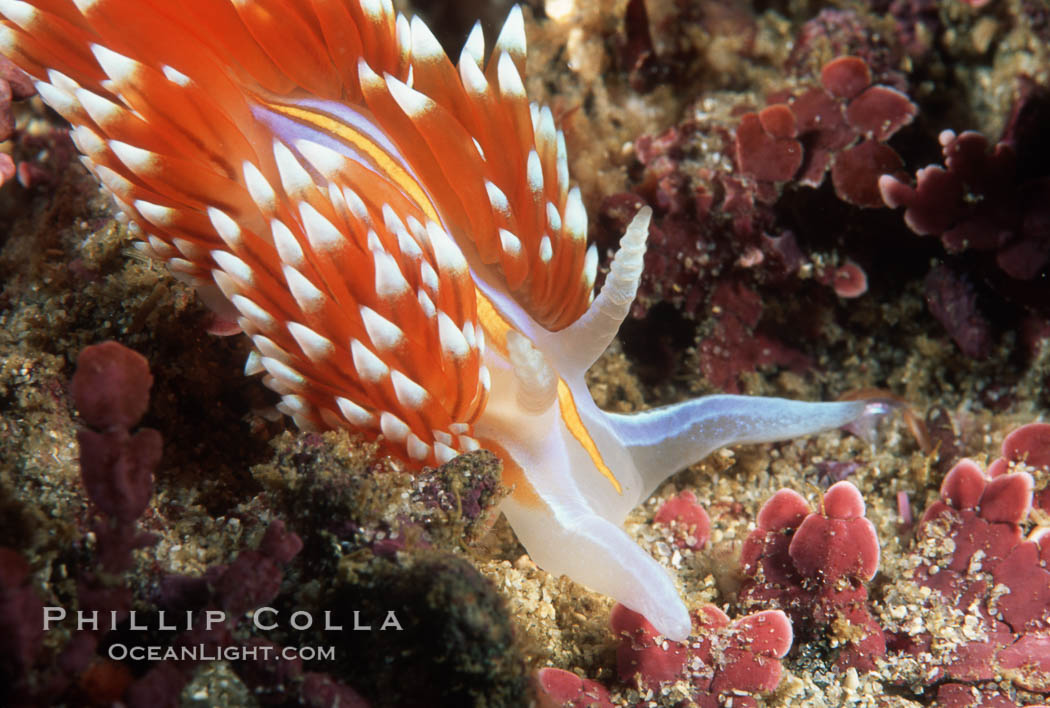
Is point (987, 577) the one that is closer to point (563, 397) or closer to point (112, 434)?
point (563, 397)

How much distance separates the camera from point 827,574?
8.36ft

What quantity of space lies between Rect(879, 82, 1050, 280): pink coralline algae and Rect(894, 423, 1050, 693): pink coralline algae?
43.1 inches

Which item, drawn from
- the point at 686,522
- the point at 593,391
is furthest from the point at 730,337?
the point at 686,522

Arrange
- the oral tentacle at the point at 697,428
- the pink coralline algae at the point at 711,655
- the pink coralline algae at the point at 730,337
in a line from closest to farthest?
the pink coralline algae at the point at 711,655 < the oral tentacle at the point at 697,428 < the pink coralline algae at the point at 730,337

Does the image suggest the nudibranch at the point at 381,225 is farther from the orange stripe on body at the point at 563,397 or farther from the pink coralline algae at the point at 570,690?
the pink coralline algae at the point at 570,690

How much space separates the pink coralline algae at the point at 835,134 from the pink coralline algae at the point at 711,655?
2.28 meters

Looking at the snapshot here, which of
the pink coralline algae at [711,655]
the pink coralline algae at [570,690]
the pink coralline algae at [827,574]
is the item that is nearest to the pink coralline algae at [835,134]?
the pink coralline algae at [827,574]

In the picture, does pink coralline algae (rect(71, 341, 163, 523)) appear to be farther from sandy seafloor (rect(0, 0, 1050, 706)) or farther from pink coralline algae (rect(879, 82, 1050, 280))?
pink coralline algae (rect(879, 82, 1050, 280))

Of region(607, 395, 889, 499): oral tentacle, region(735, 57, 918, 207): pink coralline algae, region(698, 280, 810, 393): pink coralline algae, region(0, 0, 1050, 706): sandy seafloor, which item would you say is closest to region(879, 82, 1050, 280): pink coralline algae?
region(735, 57, 918, 207): pink coralline algae

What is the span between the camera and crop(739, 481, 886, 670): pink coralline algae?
254cm

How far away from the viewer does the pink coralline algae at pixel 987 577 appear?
2531mm

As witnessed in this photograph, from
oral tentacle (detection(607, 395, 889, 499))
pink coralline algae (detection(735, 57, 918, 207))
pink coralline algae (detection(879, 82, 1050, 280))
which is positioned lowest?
oral tentacle (detection(607, 395, 889, 499))

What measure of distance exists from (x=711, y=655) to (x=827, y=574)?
0.53 meters

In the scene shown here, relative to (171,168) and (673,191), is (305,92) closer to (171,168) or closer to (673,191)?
(171,168)
